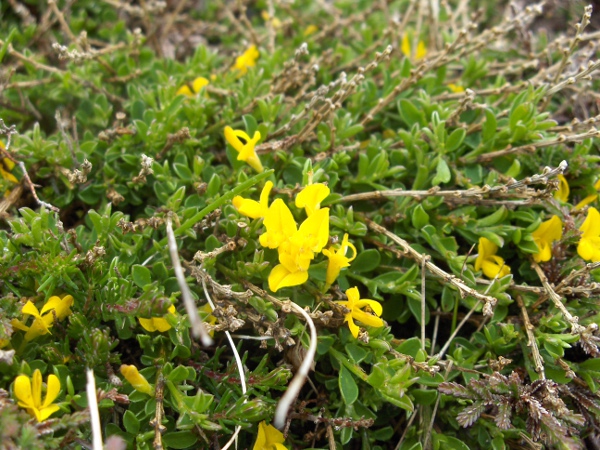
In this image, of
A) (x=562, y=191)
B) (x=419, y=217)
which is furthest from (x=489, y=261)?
(x=562, y=191)

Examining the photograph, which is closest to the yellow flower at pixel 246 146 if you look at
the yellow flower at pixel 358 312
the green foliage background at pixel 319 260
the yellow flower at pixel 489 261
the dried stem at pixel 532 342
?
the green foliage background at pixel 319 260

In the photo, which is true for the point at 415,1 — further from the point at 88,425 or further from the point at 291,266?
the point at 88,425

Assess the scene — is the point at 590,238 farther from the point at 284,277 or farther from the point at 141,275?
the point at 141,275

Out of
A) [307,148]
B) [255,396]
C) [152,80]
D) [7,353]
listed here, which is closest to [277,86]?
[307,148]

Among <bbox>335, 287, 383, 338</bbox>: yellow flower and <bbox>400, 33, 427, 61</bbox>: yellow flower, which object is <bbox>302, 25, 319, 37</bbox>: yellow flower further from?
<bbox>335, 287, 383, 338</bbox>: yellow flower

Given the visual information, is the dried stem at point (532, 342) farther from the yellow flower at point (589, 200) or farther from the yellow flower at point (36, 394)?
the yellow flower at point (36, 394)
